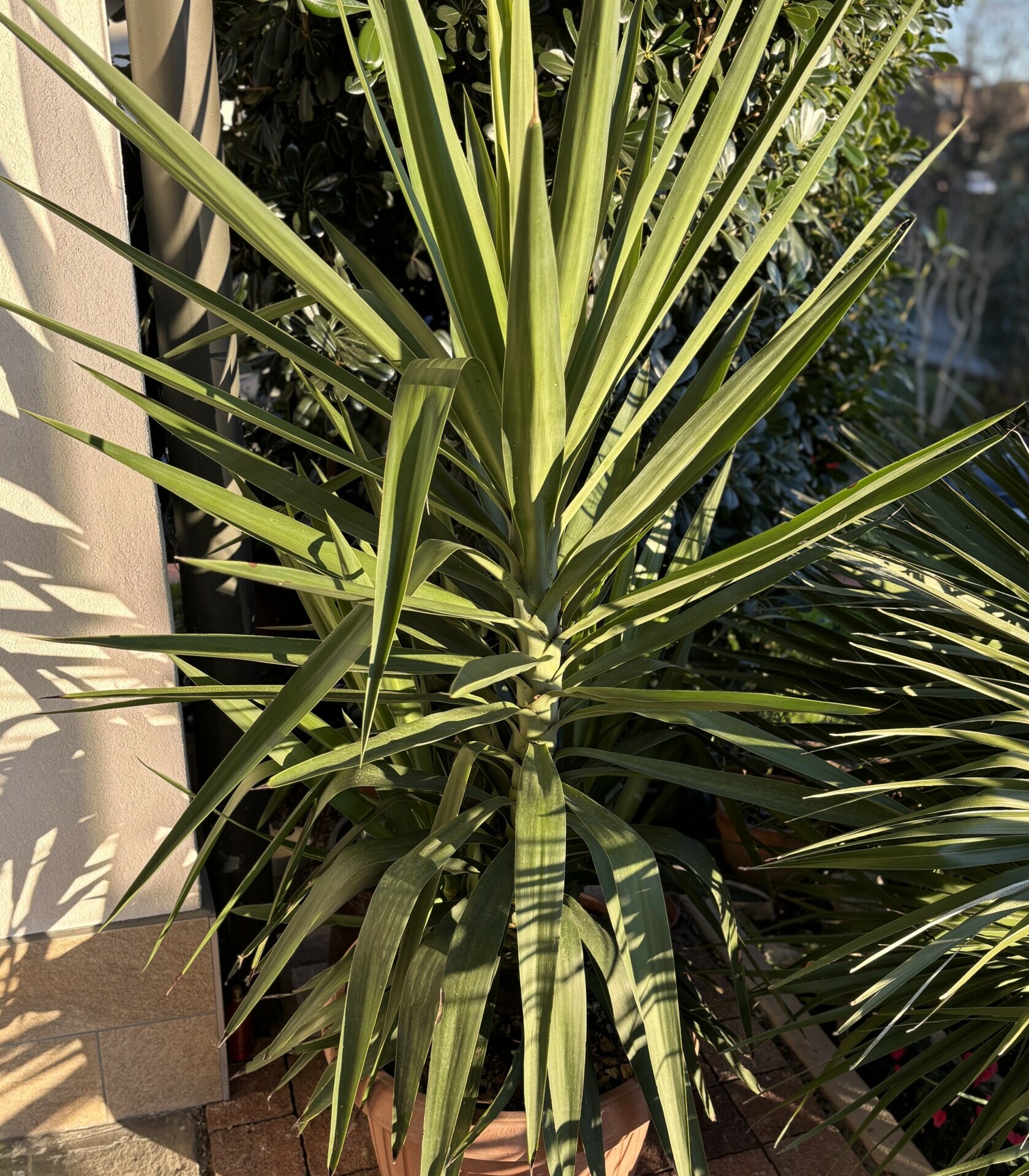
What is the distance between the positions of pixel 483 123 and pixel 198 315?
642mm

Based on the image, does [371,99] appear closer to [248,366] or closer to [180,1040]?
[248,366]

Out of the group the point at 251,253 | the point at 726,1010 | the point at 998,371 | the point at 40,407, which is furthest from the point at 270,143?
the point at 998,371

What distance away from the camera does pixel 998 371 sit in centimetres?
1031

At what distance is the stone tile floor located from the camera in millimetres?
1678

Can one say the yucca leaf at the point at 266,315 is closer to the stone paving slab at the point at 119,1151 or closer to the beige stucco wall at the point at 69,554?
the beige stucco wall at the point at 69,554

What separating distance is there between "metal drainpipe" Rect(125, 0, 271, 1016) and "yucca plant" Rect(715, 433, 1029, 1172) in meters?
0.90

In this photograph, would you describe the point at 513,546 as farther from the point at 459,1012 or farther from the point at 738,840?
the point at 738,840

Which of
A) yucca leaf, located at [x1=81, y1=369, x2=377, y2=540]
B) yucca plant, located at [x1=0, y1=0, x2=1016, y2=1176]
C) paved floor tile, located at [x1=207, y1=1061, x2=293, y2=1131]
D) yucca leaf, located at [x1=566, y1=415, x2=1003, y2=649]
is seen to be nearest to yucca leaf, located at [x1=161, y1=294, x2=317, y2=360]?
yucca plant, located at [x1=0, y1=0, x2=1016, y2=1176]

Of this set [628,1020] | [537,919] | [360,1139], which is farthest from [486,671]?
[360,1139]

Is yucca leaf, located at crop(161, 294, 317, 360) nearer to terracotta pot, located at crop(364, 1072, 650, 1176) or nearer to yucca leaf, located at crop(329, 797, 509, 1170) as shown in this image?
yucca leaf, located at crop(329, 797, 509, 1170)

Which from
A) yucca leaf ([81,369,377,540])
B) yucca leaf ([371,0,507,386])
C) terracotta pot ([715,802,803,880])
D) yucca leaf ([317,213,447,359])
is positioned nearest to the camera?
yucca leaf ([371,0,507,386])

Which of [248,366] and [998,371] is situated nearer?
[248,366]

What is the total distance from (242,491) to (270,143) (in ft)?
2.44

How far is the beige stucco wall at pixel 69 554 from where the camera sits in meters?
1.38
